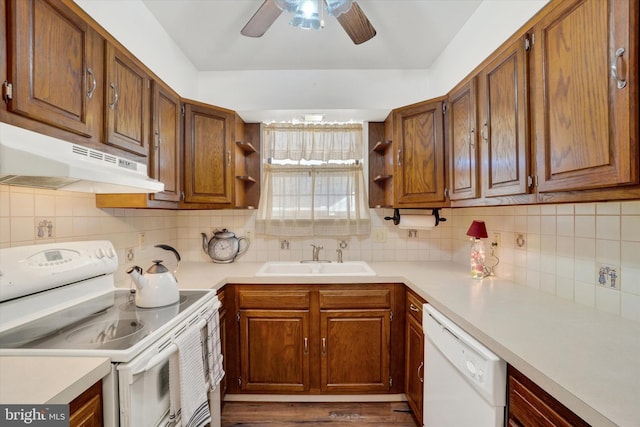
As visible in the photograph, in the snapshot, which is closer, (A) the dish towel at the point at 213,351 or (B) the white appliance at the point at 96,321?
(B) the white appliance at the point at 96,321

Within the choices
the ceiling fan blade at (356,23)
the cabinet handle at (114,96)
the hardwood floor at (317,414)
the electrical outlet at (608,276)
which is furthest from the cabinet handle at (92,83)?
the electrical outlet at (608,276)

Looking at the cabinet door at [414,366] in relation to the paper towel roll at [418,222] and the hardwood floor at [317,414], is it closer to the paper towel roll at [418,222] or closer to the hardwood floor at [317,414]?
the hardwood floor at [317,414]

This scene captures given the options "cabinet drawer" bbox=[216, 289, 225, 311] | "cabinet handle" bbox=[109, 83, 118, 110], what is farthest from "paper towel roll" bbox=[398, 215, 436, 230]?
"cabinet handle" bbox=[109, 83, 118, 110]

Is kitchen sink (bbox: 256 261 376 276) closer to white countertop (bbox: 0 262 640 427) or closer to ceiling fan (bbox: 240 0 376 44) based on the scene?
white countertop (bbox: 0 262 640 427)

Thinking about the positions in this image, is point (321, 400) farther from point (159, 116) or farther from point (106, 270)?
point (159, 116)

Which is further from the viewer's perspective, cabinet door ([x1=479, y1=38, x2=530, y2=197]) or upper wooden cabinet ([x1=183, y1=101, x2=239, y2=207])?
upper wooden cabinet ([x1=183, y1=101, x2=239, y2=207])

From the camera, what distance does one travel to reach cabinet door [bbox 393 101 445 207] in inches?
75.0

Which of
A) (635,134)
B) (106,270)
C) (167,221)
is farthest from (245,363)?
(635,134)

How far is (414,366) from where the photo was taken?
1.71m

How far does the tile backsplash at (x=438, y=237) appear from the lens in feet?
3.72

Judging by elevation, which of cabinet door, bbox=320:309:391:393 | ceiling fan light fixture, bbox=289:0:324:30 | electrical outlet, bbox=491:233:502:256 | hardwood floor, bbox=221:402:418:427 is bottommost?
hardwood floor, bbox=221:402:418:427

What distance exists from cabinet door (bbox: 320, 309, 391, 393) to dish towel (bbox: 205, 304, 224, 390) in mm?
692

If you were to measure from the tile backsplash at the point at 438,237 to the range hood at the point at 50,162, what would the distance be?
0.27 meters

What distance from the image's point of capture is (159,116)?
5.40ft
